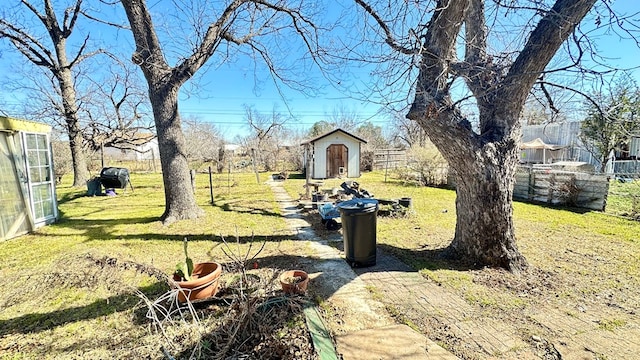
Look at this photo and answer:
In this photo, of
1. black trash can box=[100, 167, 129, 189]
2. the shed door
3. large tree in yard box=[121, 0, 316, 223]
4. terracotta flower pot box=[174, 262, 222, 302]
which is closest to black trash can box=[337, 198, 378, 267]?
terracotta flower pot box=[174, 262, 222, 302]

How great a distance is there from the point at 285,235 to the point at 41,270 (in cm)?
382

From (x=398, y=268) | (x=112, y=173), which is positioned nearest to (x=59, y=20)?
(x=112, y=173)

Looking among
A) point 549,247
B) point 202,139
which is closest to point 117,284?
point 549,247

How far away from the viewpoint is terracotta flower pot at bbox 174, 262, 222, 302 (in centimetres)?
285

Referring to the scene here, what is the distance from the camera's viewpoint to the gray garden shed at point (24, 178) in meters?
5.47

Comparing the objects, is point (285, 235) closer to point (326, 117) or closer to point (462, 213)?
point (462, 213)

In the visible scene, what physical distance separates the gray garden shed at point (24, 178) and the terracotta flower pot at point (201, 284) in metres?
5.40

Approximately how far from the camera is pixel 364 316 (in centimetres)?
283

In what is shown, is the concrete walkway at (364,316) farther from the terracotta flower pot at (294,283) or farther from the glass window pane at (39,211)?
the glass window pane at (39,211)

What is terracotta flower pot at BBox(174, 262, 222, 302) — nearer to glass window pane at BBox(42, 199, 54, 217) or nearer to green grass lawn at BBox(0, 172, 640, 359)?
green grass lawn at BBox(0, 172, 640, 359)

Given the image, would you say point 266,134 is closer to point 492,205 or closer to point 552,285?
point 492,205

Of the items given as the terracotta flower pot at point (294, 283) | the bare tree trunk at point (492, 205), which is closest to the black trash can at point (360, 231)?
the terracotta flower pot at point (294, 283)

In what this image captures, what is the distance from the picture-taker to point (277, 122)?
2642 centimetres

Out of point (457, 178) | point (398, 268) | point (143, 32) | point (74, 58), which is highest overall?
point (74, 58)
